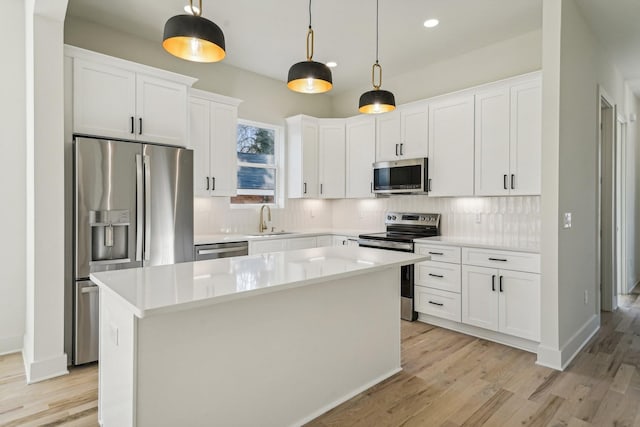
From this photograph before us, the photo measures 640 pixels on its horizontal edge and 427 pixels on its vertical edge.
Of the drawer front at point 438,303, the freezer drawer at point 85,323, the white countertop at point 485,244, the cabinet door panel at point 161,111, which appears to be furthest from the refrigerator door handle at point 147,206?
the drawer front at point 438,303

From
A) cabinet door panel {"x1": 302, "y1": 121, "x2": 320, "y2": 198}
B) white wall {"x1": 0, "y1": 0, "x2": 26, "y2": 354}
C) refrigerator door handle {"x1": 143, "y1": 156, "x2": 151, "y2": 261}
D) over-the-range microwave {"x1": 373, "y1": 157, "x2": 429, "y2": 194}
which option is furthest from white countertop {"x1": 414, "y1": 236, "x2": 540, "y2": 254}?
white wall {"x1": 0, "y1": 0, "x2": 26, "y2": 354}

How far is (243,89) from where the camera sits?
4.80m

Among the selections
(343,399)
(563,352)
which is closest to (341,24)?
(343,399)

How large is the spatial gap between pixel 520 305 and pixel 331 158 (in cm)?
304

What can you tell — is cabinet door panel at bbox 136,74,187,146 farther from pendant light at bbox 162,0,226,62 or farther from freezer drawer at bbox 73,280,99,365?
pendant light at bbox 162,0,226,62

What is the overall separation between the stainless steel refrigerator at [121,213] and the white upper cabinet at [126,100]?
188mm

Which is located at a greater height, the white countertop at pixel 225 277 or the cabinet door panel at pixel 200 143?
the cabinet door panel at pixel 200 143

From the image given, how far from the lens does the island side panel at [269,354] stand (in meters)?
1.64

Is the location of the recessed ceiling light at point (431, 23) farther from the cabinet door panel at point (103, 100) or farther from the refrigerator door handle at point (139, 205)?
the refrigerator door handle at point (139, 205)

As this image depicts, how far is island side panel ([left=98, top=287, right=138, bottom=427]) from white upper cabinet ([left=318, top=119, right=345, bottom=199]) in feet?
11.9

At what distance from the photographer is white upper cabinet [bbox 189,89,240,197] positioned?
4020mm

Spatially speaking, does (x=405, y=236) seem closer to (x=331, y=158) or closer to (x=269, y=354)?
(x=331, y=158)

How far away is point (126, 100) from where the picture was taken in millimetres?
3211

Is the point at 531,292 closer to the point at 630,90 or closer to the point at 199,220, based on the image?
the point at 199,220
